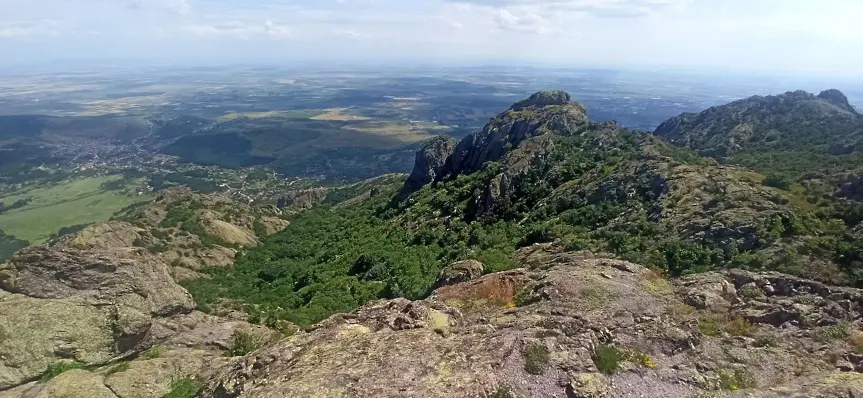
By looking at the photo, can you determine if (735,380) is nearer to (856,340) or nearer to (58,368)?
(856,340)

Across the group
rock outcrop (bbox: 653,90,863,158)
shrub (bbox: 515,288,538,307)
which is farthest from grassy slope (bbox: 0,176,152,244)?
rock outcrop (bbox: 653,90,863,158)

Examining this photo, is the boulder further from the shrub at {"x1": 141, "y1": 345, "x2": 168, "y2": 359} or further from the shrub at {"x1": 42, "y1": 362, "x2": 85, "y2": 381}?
the shrub at {"x1": 42, "y1": 362, "x2": 85, "y2": 381}

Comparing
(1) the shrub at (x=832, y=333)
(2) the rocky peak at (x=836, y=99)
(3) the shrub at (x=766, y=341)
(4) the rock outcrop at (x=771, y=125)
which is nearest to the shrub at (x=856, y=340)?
(1) the shrub at (x=832, y=333)

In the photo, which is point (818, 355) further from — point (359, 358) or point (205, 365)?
point (205, 365)

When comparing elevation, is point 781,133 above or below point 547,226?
above

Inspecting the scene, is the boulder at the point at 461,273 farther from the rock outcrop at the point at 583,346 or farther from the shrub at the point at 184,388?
the shrub at the point at 184,388

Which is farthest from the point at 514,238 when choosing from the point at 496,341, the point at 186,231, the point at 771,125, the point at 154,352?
the point at 771,125
